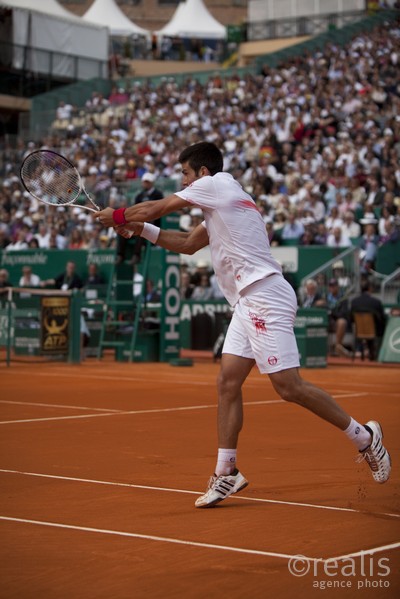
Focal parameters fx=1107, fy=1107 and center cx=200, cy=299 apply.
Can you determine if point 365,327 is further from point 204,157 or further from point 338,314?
point 204,157

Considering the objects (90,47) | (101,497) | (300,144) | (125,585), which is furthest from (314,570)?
(90,47)

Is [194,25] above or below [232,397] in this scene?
above

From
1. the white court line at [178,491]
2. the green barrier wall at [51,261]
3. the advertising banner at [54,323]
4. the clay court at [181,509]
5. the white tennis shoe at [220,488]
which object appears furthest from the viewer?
the green barrier wall at [51,261]

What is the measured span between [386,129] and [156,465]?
21.1 metres

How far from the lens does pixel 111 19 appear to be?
53625 millimetres

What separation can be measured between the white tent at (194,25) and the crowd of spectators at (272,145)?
1208cm

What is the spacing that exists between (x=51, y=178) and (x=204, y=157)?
224 centimetres

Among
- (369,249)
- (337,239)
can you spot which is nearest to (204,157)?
(369,249)

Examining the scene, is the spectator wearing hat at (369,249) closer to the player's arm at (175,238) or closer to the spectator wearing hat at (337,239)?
the spectator wearing hat at (337,239)

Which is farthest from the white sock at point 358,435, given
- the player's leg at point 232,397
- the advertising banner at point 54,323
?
the advertising banner at point 54,323

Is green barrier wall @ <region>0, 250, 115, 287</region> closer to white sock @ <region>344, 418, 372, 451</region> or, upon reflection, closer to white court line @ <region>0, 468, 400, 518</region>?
white court line @ <region>0, 468, 400, 518</region>

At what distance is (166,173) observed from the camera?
1273 inches

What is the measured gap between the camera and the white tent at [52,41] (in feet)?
145

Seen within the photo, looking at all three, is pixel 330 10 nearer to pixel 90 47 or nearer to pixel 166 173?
pixel 90 47
